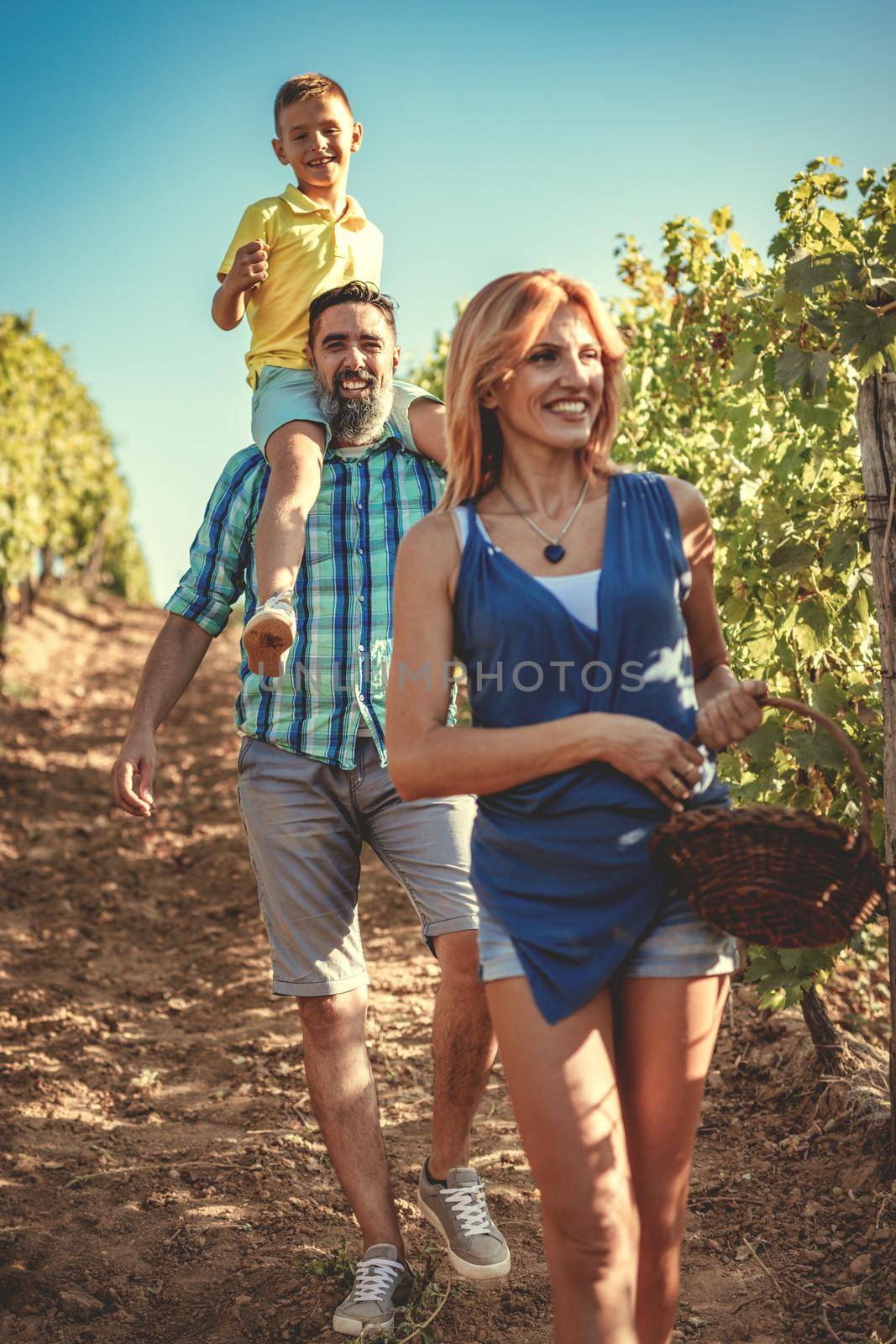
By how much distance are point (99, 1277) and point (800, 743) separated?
2200 millimetres

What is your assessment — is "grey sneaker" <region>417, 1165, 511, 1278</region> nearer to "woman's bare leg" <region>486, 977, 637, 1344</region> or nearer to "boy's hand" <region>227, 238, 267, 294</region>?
"woman's bare leg" <region>486, 977, 637, 1344</region>

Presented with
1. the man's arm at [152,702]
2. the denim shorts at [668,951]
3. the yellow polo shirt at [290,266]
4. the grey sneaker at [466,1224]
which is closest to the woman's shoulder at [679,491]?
the denim shorts at [668,951]

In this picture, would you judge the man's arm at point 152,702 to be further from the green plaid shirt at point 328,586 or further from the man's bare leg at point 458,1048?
the man's bare leg at point 458,1048

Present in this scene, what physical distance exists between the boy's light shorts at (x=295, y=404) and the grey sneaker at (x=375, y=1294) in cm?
188

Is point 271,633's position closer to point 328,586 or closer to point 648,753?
point 328,586

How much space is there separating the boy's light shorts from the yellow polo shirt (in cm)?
10

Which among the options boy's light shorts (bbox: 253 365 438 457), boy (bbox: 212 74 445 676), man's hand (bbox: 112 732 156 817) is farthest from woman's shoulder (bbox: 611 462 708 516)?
man's hand (bbox: 112 732 156 817)

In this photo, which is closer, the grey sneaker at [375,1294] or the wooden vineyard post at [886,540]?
the grey sneaker at [375,1294]

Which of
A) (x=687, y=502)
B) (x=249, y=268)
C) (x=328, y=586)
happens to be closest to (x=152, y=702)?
(x=328, y=586)

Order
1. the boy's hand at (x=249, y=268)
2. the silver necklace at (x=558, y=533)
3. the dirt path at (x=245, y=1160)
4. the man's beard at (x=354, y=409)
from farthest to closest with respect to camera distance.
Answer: the boy's hand at (x=249, y=268), the man's beard at (x=354, y=409), the dirt path at (x=245, y=1160), the silver necklace at (x=558, y=533)

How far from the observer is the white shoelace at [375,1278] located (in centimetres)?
259

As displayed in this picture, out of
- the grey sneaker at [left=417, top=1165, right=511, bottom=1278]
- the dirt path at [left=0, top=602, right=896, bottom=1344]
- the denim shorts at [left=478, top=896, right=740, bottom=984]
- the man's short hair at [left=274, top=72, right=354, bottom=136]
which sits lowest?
the dirt path at [left=0, top=602, right=896, bottom=1344]

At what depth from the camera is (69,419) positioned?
61.2 ft

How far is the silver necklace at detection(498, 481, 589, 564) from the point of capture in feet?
6.21
